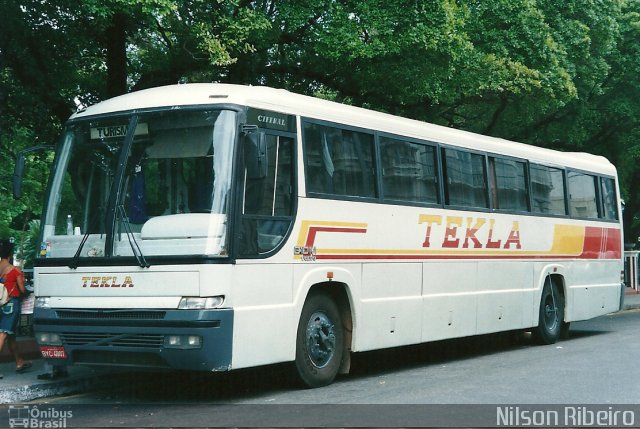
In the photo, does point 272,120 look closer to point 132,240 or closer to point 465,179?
point 132,240

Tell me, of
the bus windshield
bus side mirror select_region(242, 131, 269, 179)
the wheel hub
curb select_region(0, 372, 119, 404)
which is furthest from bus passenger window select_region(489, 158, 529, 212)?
curb select_region(0, 372, 119, 404)

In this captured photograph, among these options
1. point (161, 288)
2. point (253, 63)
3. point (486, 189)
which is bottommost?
point (161, 288)

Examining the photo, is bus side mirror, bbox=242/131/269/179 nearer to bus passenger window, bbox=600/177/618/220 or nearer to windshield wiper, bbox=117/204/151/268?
windshield wiper, bbox=117/204/151/268

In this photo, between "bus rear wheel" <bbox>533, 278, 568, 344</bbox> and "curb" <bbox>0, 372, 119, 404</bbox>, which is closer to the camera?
"curb" <bbox>0, 372, 119, 404</bbox>

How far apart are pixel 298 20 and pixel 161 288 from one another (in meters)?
9.10

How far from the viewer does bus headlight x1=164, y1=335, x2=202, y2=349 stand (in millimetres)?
9664

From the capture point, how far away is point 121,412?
9.77 meters

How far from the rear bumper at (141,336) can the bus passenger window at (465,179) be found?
5.41 meters

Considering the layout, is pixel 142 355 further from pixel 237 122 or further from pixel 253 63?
pixel 253 63

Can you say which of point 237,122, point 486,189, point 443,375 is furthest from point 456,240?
point 237,122

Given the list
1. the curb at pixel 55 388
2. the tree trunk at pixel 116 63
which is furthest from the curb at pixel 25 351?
the tree trunk at pixel 116 63

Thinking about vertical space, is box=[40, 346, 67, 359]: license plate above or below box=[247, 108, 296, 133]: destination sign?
below

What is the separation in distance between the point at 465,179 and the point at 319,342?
4.50 m

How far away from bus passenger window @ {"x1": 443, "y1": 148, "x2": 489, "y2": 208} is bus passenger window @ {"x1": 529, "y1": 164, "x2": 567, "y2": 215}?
188 centimetres
